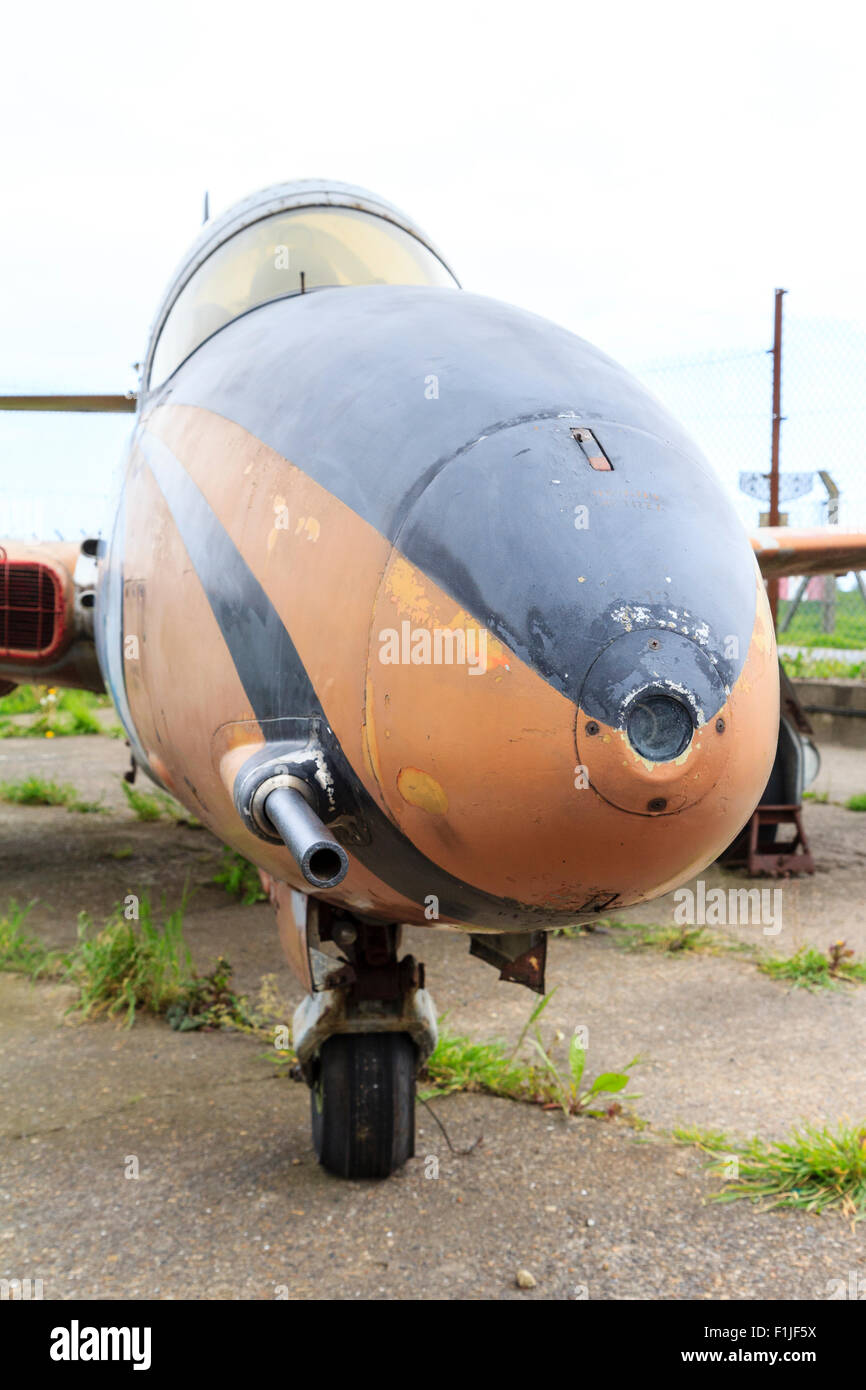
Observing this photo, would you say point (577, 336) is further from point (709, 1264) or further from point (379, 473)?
point (709, 1264)

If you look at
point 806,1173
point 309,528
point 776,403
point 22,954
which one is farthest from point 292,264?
point 776,403

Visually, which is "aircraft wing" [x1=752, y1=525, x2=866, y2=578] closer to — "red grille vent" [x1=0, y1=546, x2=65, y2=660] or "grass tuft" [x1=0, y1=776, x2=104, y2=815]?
"red grille vent" [x1=0, y1=546, x2=65, y2=660]

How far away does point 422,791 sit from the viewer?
5.99ft

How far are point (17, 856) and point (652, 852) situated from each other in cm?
699

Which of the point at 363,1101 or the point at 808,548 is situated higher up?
the point at 808,548

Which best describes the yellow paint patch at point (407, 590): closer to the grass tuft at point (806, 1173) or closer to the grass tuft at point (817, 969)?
the grass tuft at point (806, 1173)

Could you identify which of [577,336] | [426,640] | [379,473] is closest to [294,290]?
[577,336]

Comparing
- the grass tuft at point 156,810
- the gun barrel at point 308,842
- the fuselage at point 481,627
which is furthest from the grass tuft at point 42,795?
the gun barrel at point 308,842

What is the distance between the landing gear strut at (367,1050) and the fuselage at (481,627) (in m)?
0.87

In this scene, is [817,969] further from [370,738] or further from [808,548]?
[370,738]

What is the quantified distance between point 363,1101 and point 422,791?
5.82ft

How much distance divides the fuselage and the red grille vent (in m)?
3.40

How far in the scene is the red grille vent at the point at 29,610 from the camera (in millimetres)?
5613
